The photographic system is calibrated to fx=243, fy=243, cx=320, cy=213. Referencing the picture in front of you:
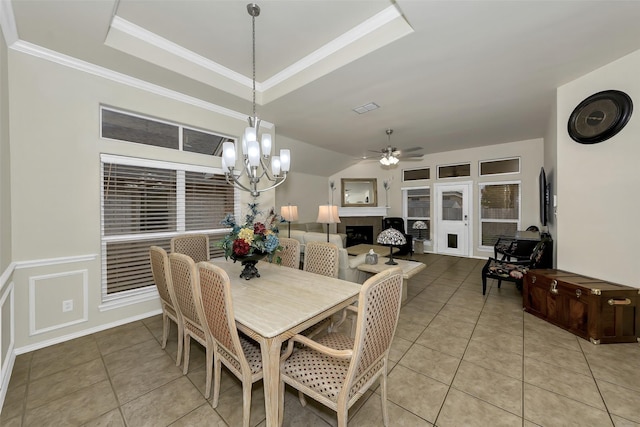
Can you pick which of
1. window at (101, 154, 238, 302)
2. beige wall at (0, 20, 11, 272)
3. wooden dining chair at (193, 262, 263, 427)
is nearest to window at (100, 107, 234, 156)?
window at (101, 154, 238, 302)

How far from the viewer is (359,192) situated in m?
7.84

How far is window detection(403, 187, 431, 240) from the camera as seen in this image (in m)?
6.91

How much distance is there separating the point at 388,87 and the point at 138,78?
2991 millimetres

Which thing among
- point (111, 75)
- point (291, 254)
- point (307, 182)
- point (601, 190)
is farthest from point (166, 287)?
point (307, 182)

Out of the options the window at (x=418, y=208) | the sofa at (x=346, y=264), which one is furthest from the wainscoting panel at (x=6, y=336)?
the window at (x=418, y=208)

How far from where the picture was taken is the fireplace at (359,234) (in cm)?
749

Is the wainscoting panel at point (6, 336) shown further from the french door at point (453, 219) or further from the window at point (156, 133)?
the french door at point (453, 219)

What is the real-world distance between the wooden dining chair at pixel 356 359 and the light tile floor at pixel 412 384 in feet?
1.34

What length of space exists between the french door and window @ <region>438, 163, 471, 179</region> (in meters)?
0.24

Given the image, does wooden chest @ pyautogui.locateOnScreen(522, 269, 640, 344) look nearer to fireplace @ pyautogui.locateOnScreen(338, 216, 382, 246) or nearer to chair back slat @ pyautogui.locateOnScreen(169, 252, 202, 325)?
chair back slat @ pyautogui.locateOnScreen(169, 252, 202, 325)

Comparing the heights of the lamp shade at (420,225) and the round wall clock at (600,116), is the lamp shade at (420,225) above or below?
below

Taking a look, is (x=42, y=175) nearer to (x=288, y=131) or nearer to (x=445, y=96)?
(x=288, y=131)

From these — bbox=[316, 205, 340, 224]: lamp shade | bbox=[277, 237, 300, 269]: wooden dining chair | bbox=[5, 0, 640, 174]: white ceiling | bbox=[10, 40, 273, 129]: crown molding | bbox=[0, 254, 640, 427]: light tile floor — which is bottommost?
bbox=[0, 254, 640, 427]: light tile floor

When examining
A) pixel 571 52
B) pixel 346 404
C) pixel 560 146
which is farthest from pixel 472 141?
pixel 346 404
